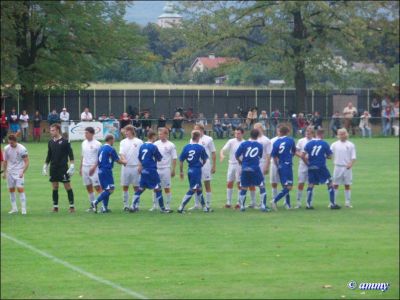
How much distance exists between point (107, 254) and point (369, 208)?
9303 millimetres

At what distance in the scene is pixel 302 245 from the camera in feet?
63.5

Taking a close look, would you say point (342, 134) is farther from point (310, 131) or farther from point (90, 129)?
point (90, 129)

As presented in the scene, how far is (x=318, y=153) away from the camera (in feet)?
66.4

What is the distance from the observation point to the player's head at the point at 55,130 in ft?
20.7

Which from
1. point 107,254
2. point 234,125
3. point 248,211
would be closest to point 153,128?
point 234,125

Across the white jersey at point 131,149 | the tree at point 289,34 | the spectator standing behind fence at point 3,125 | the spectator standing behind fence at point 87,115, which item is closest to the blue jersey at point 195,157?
the tree at point 289,34

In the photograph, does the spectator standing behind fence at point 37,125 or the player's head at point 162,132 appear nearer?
the spectator standing behind fence at point 37,125

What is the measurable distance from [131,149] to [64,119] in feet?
5.29

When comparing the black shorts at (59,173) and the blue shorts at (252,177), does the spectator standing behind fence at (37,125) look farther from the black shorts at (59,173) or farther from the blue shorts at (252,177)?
the blue shorts at (252,177)

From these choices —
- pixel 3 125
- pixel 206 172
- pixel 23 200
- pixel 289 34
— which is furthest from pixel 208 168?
pixel 3 125

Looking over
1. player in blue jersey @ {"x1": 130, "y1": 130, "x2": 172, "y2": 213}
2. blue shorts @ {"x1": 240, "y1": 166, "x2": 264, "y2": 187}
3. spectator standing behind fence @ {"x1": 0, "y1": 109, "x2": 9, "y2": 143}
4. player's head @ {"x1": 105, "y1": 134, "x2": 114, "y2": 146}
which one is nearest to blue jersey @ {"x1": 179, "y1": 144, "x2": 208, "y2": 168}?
player in blue jersey @ {"x1": 130, "y1": 130, "x2": 172, "y2": 213}

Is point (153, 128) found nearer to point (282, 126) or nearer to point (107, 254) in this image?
point (282, 126)

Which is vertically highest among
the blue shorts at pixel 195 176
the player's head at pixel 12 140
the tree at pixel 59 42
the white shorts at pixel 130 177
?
the tree at pixel 59 42

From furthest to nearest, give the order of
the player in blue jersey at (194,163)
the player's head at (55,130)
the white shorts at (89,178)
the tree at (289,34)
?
the player in blue jersey at (194,163), the white shorts at (89,178), the tree at (289,34), the player's head at (55,130)
